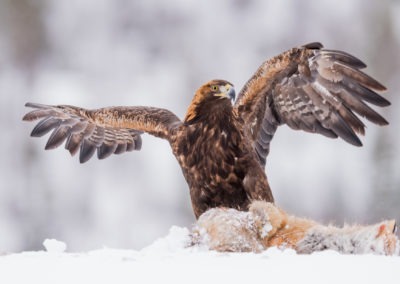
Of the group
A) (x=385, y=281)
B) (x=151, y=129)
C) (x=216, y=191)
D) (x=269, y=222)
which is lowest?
(x=385, y=281)

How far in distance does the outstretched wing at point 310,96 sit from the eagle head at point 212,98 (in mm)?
353

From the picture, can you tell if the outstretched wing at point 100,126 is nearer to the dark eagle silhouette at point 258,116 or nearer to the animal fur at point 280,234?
the dark eagle silhouette at point 258,116

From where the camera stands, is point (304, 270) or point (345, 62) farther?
point (345, 62)

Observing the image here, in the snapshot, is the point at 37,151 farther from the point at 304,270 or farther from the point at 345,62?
the point at 304,270

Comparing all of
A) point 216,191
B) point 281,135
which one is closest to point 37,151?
point 281,135

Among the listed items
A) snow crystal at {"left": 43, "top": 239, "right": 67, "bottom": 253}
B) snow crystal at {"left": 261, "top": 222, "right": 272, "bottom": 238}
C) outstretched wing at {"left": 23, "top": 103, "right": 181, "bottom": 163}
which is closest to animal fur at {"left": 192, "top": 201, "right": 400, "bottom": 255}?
snow crystal at {"left": 261, "top": 222, "right": 272, "bottom": 238}

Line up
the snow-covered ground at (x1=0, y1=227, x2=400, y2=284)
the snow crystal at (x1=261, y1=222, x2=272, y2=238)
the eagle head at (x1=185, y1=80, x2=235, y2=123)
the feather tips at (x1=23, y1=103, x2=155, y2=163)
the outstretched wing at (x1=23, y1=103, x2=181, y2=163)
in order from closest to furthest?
1. the snow-covered ground at (x1=0, y1=227, x2=400, y2=284)
2. the snow crystal at (x1=261, y1=222, x2=272, y2=238)
3. the eagle head at (x1=185, y1=80, x2=235, y2=123)
4. the outstretched wing at (x1=23, y1=103, x2=181, y2=163)
5. the feather tips at (x1=23, y1=103, x2=155, y2=163)

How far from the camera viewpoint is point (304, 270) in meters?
3.07

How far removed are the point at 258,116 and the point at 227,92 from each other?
2.16 ft

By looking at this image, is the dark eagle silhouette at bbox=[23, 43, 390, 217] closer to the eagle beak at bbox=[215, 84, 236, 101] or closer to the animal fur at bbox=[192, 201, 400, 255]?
the eagle beak at bbox=[215, 84, 236, 101]

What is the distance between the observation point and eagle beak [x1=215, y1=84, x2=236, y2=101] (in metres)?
5.54

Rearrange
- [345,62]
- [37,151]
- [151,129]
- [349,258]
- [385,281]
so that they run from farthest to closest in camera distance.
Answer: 1. [37,151]
2. [151,129]
3. [345,62]
4. [349,258]
5. [385,281]

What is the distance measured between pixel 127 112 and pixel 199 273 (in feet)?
11.0

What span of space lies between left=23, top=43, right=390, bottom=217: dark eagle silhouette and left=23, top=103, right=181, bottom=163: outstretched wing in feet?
0.26
